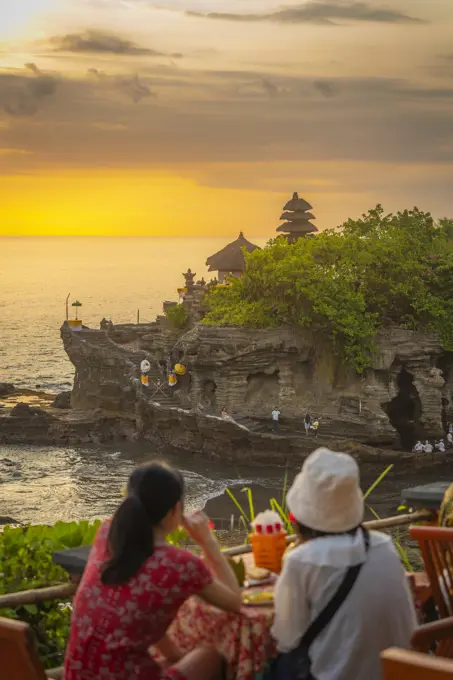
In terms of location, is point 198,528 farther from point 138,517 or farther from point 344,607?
point 344,607

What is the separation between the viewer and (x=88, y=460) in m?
54.1

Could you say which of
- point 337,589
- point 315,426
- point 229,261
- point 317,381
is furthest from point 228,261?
point 337,589

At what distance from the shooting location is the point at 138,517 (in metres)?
5.27

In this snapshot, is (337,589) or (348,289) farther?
(348,289)

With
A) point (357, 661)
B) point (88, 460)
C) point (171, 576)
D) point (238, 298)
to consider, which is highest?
point (238, 298)

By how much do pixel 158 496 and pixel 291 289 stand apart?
44.4 metres

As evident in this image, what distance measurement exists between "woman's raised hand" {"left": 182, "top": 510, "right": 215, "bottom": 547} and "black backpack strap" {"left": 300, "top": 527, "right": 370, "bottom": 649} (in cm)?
71

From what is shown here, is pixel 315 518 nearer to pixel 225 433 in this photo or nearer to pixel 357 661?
pixel 357 661

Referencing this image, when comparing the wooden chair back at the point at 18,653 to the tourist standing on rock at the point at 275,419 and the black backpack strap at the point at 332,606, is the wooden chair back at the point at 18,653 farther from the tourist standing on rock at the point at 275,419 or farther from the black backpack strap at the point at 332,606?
the tourist standing on rock at the point at 275,419

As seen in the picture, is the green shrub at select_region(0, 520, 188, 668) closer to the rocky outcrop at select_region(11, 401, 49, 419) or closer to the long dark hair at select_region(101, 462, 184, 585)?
the long dark hair at select_region(101, 462, 184, 585)

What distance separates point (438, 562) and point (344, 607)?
2.95 ft

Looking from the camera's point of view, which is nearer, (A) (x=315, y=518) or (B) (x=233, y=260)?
(A) (x=315, y=518)

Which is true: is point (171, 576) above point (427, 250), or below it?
below

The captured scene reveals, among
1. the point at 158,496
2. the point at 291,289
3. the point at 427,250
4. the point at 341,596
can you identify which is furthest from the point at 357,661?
the point at 427,250
